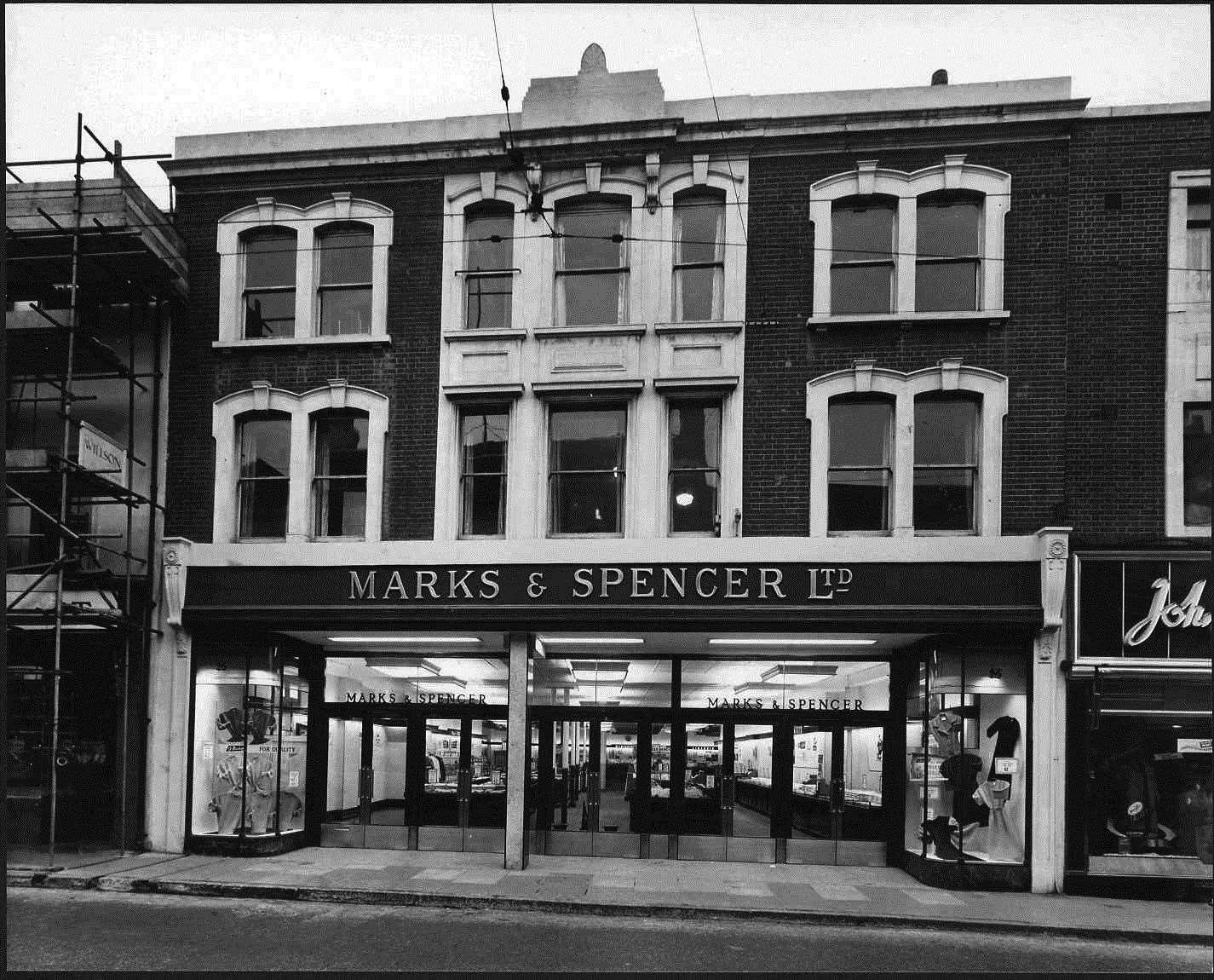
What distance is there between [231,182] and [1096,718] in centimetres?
1469

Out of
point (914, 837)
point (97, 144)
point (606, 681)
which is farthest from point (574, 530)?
point (97, 144)

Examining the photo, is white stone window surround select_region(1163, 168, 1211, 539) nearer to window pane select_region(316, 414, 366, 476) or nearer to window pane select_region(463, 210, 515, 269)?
window pane select_region(463, 210, 515, 269)

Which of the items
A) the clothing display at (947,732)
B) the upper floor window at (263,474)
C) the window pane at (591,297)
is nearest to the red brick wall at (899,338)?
the window pane at (591,297)

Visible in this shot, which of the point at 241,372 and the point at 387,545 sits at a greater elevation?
the point at 241,372

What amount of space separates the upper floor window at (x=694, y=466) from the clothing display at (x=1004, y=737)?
458cm

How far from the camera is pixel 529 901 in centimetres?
1155

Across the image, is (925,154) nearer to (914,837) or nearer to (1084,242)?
(1084,242)

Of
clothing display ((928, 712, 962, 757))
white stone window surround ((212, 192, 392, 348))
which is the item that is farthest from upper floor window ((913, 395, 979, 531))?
white stone window surround ((212, 192, 392, 348))

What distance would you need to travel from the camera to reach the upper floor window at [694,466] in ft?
46.1

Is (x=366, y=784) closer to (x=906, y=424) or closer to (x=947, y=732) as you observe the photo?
(x=947, y=732)

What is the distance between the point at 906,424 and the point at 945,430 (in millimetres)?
621

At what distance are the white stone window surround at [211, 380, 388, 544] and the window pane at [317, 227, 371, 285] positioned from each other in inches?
68.6

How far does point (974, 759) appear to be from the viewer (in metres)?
→ 13.1

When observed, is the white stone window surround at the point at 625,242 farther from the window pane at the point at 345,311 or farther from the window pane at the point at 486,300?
the window pane at the point at 345,311
